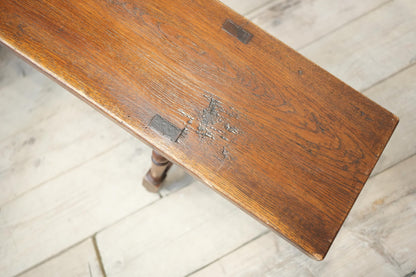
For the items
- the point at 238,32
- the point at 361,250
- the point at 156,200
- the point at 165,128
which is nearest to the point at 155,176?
the point at 156,200

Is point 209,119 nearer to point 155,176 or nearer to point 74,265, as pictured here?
point 155,176

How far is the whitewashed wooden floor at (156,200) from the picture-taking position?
0.99 metres

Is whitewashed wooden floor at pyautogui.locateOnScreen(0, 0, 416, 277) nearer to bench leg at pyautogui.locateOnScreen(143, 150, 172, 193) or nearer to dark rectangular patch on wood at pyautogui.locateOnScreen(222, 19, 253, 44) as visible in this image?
bench leg at pyautogui.locateOnScreen(143, 150, 172, 193)

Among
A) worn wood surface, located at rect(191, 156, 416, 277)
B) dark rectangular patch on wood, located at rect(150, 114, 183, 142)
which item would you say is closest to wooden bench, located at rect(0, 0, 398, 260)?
dark rectangular patch on wood, located at rect(150, 114, 183, 142)

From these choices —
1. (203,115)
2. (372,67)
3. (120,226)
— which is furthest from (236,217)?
(372,67)

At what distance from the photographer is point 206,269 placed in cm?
98

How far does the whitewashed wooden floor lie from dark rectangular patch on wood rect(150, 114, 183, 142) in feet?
1.39

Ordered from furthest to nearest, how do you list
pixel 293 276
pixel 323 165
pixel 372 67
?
1. pixel 372 67
2. pixel 293 276
3. pixel 323 165

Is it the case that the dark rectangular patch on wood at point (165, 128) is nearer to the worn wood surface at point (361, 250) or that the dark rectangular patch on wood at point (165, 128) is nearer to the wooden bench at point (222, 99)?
the wooden bench at point (222, 99)

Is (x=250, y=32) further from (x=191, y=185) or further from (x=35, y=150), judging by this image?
(x=35, y=150)

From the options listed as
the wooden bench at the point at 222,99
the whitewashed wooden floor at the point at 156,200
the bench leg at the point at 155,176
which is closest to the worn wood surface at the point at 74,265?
the whitewashed wooden floor at the point at 156,200

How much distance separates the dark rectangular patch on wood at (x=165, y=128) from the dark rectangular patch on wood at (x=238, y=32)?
A: 0.25 meters

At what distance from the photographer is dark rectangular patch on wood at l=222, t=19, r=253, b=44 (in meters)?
0.70

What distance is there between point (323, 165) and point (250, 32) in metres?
0.34
